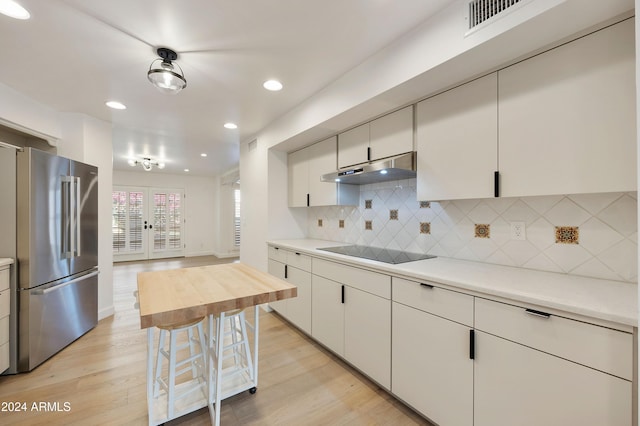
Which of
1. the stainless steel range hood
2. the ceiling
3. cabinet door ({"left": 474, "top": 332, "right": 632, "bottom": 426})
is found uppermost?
the ceiling

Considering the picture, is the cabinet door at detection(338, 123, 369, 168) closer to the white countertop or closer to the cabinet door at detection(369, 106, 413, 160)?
the cabinet door at detection(369, 106, 413, 160)

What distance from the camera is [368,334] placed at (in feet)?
6.44

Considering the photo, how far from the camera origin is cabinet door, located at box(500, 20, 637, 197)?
3.76 feet

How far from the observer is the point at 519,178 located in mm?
1444

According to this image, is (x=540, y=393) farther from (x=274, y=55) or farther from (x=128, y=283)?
(x=128, y=283)

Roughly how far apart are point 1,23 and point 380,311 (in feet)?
9.65

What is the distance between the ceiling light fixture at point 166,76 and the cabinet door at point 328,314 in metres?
1.91

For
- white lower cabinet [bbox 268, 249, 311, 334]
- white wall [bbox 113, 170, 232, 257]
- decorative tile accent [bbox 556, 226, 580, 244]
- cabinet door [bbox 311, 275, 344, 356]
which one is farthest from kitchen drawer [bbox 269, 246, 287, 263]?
white wall [bbox 113, 170, 232, 257]

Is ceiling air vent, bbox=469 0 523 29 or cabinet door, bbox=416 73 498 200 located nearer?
ceiling air vent, bbox=469 0 523 29

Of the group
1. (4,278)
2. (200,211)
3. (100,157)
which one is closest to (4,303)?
(4,278)

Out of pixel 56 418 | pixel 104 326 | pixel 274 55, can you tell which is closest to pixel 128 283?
pixel 104 326

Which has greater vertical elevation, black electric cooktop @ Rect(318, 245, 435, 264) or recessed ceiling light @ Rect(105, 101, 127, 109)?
recessed ceiling light @ Rect(105, 101, 127, 109)

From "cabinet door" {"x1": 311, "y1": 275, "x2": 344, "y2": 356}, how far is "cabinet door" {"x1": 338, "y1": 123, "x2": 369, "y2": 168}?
115 cm

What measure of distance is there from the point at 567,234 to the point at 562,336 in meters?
0.70
